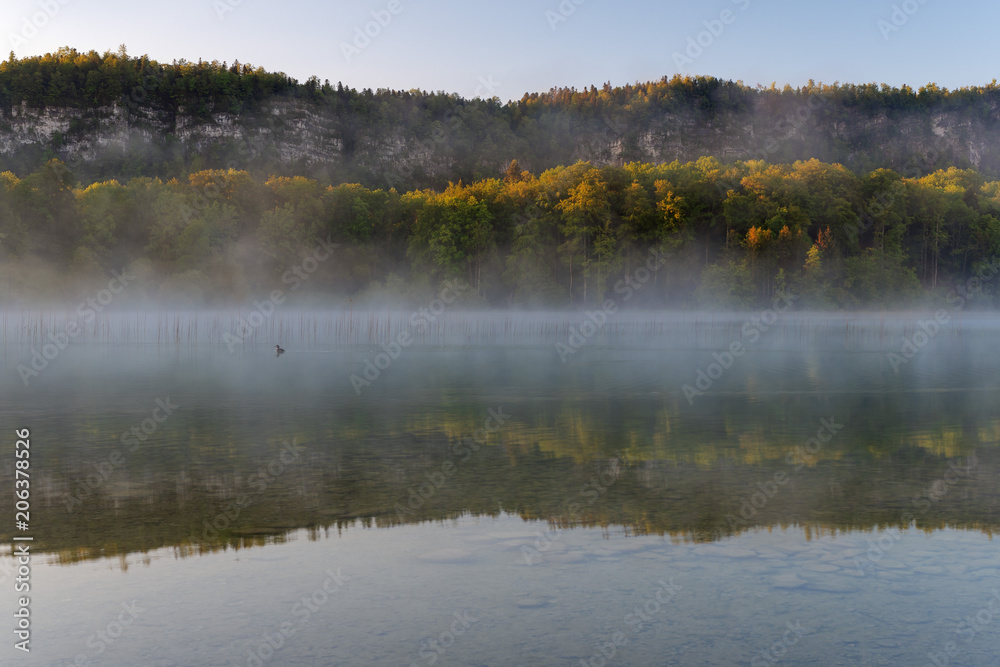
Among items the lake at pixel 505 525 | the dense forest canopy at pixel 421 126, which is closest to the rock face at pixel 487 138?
the dense forest canopy at pixel 421 126

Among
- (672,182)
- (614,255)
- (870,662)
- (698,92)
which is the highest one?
(698,92)

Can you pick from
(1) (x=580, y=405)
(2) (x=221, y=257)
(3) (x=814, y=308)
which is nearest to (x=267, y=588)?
(1) (x=580, y=405)

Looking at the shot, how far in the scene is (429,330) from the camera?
60125mm

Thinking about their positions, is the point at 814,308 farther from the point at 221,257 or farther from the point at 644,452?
the point at 644,452

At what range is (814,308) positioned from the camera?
309ft

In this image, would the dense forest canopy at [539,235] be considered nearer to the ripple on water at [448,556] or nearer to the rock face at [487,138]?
the rock face at [487,138]

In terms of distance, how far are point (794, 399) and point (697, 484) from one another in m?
11.7

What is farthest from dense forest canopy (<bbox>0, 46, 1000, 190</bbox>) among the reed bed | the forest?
the reed bed

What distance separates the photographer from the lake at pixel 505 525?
23.9 ft

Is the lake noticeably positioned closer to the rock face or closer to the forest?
the forest

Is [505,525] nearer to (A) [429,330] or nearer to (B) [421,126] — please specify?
(A) [429,330]

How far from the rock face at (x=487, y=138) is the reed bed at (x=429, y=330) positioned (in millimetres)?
85673

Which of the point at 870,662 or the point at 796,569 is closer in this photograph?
the point at 870,662

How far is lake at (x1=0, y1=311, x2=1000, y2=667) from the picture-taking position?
23.9ft
